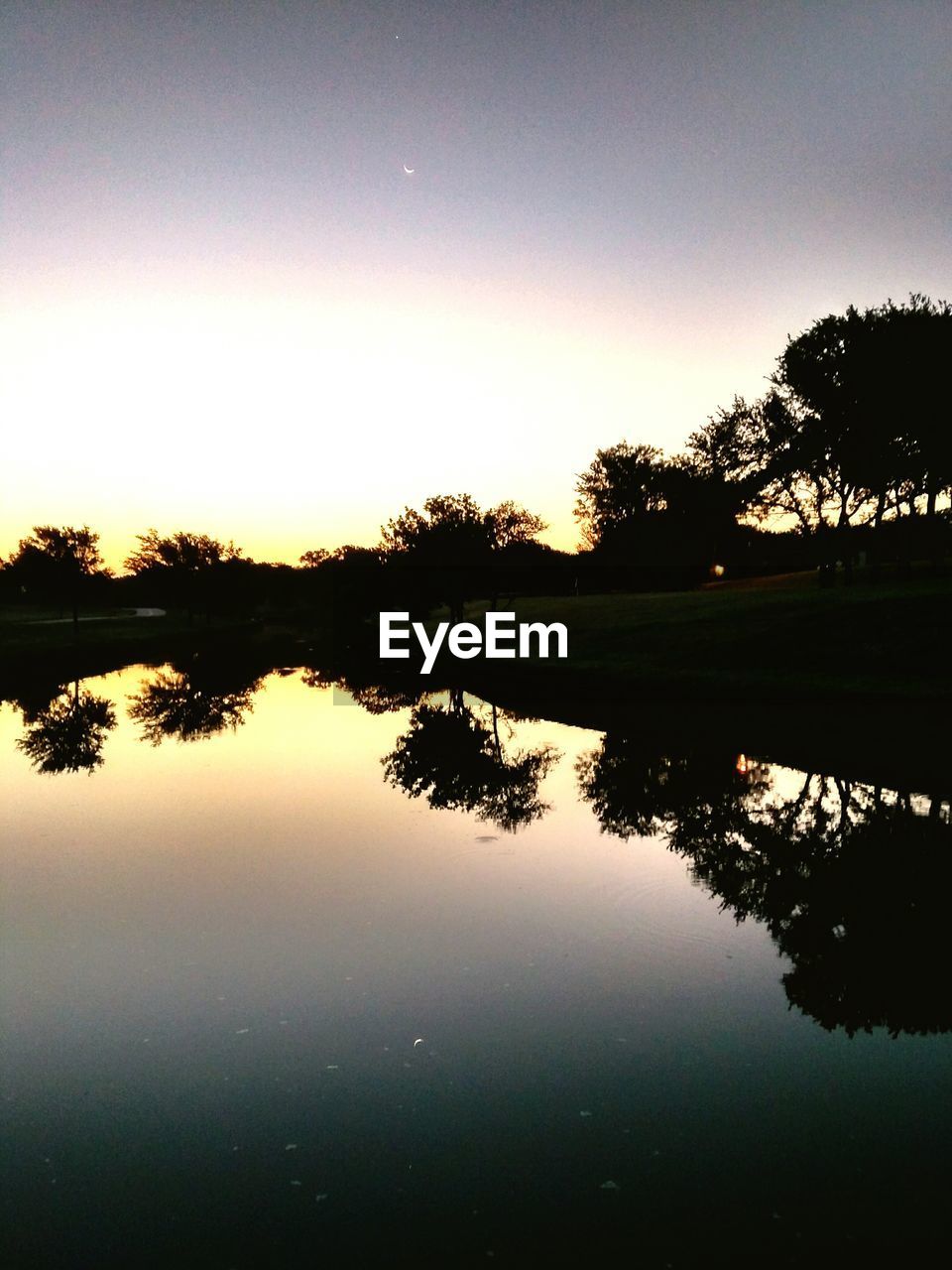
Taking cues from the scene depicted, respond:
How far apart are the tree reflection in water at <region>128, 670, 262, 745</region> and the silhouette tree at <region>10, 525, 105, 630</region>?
42722 mm

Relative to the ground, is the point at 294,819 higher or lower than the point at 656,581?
lower

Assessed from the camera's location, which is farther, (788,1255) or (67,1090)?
(67,1090)

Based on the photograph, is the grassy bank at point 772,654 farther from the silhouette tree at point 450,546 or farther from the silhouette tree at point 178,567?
the silhouette tree at point 178,567

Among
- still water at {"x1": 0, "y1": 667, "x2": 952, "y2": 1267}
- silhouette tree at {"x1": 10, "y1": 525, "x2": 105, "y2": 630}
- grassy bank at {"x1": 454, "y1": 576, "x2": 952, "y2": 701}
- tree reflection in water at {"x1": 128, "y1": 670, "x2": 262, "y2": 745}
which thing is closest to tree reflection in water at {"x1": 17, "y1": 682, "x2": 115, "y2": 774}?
tree reflection in water at {"x1": 128, "y1": 670, "x2": 262, "y2": 745}

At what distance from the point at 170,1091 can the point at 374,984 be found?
93.5 inches

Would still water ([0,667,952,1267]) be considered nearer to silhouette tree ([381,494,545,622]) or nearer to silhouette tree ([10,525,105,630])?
silhouette tree ([381,494,545,622])

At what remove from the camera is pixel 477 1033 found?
7.70 meters

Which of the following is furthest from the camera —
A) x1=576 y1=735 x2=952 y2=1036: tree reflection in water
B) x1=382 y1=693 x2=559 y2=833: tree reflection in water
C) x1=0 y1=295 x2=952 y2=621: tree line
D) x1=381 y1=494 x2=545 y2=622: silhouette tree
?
x1=381 y1=494 x2=545 y2=622: silhouette tree

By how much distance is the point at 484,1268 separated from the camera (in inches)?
195

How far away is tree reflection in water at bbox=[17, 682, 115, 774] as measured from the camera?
71.6 feet

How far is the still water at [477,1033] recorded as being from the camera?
5.39m

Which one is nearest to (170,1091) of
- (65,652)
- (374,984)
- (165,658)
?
(374,984)

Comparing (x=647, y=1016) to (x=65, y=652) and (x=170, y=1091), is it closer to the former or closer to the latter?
(x=170, y=1091)

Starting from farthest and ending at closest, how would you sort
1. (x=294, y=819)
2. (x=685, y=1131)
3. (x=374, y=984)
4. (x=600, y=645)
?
(x=600, y=645), (x=294, y=819), (x=374, y=984), (x=685, y=1131)
